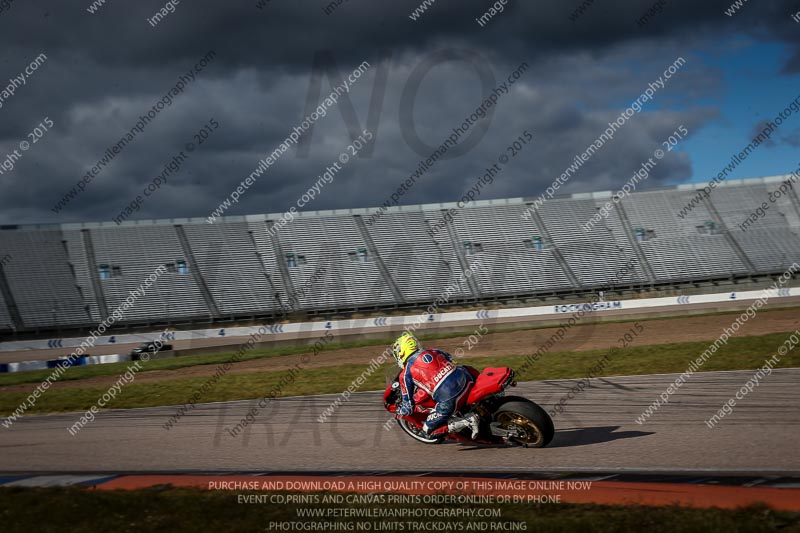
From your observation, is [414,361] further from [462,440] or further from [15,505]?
[15,505]

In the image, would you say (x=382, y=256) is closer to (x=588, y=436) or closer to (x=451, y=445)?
(x=451, y=445)

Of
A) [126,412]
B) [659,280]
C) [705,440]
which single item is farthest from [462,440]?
[659,280]

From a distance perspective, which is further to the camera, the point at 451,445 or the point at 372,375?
the point at 372,375

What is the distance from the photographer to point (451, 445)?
32.1ft

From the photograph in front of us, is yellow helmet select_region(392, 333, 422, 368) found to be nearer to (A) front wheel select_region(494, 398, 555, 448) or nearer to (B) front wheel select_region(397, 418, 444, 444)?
(B) front wheel select_region(397, 418, 444, 444)

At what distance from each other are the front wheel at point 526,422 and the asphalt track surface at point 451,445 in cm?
15

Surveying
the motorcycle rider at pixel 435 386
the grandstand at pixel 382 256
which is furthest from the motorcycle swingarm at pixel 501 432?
the grandstand at pixel 382 256

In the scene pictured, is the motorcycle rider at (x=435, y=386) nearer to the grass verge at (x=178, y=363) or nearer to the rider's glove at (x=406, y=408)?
the rider's glove at (x=406, y=408)

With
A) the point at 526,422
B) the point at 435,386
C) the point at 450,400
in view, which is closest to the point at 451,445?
the point at 450,400

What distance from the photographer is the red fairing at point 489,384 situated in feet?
29.3

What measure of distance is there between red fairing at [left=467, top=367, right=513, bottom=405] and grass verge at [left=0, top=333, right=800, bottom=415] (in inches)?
274

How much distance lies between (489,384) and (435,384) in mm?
760

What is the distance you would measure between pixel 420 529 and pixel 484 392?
357cm

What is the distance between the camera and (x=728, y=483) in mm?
6598
